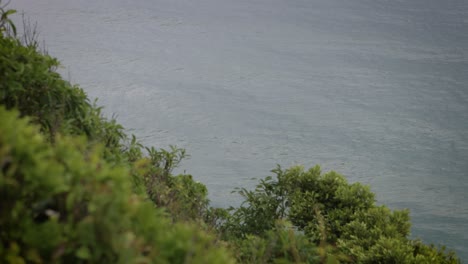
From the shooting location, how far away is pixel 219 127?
7148 millimetres

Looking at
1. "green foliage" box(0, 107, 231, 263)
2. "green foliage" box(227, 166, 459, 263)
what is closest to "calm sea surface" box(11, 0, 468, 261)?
"green foliage" box(227, 166, 459, 263)

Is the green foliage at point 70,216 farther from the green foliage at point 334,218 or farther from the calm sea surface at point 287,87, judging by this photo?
the calm sea surface at point 287,87

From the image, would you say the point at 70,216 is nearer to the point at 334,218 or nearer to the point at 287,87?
the point at 334,218

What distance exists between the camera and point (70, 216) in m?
1.01

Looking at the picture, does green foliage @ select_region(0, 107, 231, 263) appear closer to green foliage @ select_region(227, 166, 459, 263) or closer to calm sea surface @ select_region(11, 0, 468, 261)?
green foliage @ select_region(227, 166, 459, 263)

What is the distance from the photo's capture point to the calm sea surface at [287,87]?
→ 6473mm

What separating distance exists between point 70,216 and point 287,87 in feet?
25.6

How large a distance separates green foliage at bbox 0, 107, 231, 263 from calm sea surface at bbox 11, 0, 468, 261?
15.5 feet

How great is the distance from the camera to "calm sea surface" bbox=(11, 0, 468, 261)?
647 centimetres

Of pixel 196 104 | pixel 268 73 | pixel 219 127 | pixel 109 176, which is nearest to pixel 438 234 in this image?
pixel 219 127

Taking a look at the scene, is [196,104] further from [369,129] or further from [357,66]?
[357,66]

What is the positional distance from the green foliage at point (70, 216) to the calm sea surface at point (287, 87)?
4.73 meters

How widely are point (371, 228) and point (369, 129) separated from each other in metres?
4.44

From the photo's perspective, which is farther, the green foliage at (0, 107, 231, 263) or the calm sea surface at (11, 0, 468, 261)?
the calm sea surface at (11, 0, 468, 261)
